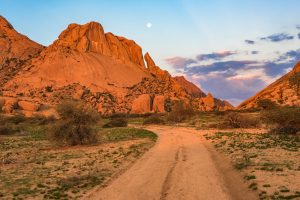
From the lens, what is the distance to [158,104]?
132875 millimetres

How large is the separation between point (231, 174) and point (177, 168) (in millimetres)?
3164

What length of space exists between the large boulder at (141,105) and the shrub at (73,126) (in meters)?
94.1

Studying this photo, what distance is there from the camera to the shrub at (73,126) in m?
34.4

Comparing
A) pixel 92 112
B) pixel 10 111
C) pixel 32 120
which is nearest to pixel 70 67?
pixel 10 111

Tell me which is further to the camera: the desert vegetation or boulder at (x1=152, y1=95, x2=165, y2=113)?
boulder at (x1=152, y1=95, x2=165, y2=113)

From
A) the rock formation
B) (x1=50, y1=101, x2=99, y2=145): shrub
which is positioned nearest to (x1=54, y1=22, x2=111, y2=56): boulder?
the rock formation

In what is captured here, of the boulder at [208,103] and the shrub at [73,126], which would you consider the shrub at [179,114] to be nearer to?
the shrub at [73,126]

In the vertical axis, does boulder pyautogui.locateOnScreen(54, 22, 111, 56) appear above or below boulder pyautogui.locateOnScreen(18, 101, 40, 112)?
above

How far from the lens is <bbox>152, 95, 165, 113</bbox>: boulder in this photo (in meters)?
131

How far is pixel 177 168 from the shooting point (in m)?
19.2

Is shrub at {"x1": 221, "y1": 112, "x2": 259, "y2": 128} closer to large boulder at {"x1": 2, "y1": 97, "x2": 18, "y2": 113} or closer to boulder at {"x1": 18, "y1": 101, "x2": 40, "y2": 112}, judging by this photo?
large boulder at {"x1": 2, "y1": 97, "x2": 18, "y2": 113}

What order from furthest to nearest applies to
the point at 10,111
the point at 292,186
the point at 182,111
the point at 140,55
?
the point at 140,55
the point at 10,111
the point at 182,111
the point at 292,186

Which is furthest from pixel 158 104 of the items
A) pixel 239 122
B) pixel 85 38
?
pixel 239 122

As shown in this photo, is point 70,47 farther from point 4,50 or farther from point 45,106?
point 45,106
